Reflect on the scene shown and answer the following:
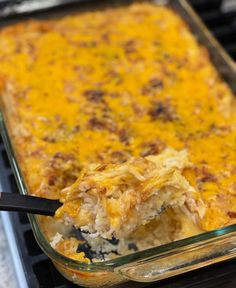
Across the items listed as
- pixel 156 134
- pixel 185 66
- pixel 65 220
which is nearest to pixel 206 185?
pixel 156 134

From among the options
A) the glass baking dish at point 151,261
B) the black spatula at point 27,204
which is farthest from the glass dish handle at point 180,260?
the black spatula at point 27,204

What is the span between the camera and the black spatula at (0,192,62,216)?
107cm

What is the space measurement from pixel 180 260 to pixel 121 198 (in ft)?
0.55

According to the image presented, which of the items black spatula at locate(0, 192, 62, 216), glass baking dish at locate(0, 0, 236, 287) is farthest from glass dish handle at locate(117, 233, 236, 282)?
black spatula at locate(0, 192, 62, 216)

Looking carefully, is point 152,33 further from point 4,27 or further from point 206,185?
point 206,185

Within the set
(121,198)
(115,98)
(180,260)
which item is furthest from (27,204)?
(115,98)

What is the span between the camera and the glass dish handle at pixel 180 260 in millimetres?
1060

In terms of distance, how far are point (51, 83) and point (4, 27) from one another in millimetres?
323

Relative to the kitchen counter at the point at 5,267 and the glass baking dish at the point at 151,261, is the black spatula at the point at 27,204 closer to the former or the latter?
the glass baking dish at the point at 151,261

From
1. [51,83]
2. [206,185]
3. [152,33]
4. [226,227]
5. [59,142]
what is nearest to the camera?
[226,227]

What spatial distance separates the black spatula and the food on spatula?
2 cm

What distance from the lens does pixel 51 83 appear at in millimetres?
1535

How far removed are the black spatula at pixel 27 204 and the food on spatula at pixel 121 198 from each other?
2cm

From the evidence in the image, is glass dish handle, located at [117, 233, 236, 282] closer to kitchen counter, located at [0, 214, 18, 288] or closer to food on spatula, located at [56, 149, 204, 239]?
food on spatula, located at [56, 149, 204, 239]
